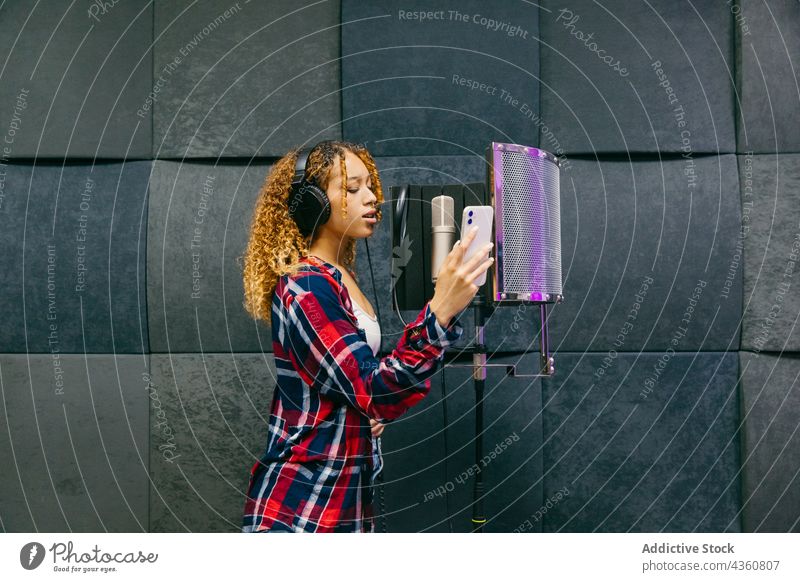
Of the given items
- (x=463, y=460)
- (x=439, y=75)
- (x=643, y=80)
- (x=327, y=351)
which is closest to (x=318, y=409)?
(x=327, y=351)

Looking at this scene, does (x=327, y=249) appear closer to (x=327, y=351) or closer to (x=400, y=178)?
(x=327, y=351)

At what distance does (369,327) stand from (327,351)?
160 mm

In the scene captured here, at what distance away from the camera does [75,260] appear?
2.04 meters

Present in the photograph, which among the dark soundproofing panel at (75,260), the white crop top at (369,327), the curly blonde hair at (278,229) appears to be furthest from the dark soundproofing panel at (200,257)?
the white crop top at (369,327)

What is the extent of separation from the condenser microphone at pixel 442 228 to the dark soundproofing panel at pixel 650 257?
76 cm

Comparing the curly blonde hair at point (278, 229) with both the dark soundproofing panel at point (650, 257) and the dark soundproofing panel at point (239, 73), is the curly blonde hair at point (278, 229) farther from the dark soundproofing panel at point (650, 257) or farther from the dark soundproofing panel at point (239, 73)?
the dark soundproofing panel at point (650, 257)

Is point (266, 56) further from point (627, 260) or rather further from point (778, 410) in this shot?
point (778, 410)

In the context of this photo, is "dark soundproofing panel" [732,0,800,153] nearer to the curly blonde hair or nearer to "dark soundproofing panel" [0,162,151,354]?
the curly blonde hair

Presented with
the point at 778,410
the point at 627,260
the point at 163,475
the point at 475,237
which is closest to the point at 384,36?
the point at 627,260

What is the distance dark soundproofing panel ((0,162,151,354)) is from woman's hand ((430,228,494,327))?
4.18ft

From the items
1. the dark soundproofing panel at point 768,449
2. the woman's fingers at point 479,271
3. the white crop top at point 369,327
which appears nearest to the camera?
the woman's fingers at point 479,271

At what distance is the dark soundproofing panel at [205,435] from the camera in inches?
78.0

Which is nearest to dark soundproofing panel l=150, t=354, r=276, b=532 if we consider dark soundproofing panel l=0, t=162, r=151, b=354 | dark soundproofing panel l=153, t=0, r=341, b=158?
dark soundproofing panel l=0, t=162, r=151, b=354

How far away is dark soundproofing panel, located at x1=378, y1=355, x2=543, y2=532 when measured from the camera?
77.0 inches
